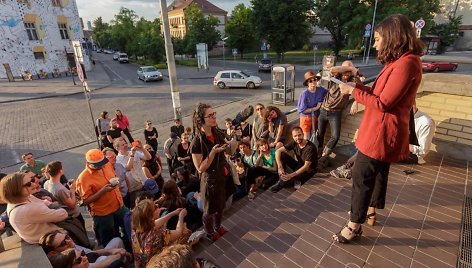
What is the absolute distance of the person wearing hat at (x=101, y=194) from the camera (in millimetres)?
3799

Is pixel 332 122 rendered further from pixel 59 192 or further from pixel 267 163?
pixel 59 192

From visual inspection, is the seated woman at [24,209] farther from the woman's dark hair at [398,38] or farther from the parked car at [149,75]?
the parked car at [149,75]

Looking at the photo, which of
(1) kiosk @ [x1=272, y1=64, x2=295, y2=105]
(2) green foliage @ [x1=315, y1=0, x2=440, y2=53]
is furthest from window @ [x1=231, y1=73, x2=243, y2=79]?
(2) green foliage @ [x1=315, y1=0, x2=440, y2=53]

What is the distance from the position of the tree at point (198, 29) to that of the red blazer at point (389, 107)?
45.8m

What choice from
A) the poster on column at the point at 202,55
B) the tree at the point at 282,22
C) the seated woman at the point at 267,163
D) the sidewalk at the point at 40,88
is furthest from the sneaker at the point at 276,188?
the tree at the point at 282,22

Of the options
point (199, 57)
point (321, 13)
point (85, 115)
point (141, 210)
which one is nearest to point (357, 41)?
point (321, 13)

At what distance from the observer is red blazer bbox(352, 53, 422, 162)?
1940 millimetres

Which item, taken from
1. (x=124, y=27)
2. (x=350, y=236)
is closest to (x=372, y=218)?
(x=350, y=236)

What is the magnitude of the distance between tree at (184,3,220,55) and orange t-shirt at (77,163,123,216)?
144 feet

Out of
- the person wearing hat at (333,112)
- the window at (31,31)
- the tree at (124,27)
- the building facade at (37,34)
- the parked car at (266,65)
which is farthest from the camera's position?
the tree at (124,27)

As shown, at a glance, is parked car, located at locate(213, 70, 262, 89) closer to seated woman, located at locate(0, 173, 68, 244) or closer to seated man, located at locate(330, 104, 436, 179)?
seated man, located at locate(330, 104, 436, 179)

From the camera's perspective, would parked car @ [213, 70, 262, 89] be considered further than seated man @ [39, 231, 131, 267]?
Yes

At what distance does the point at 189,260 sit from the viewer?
1.47 m

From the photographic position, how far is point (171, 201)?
4.01 meters
